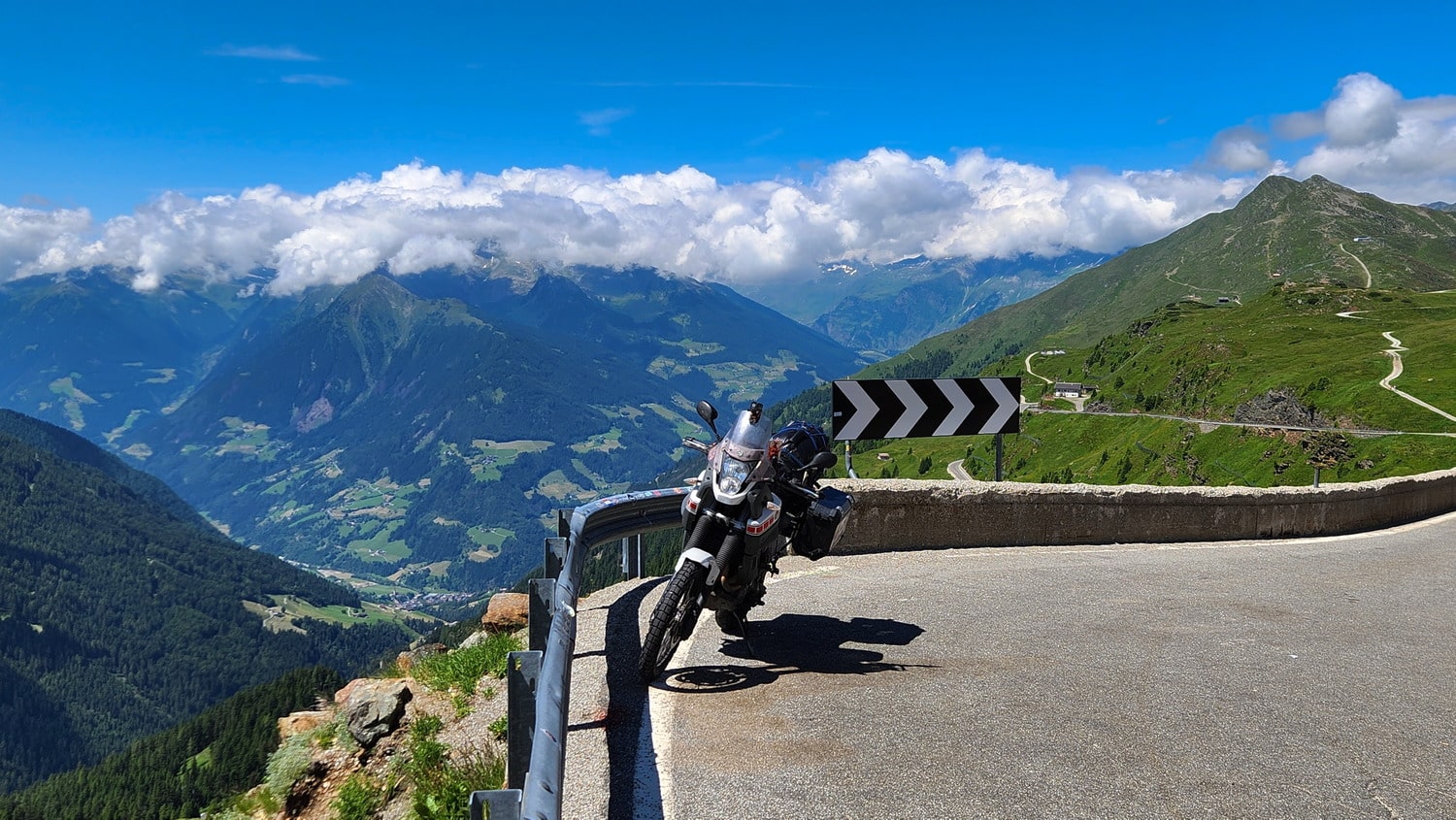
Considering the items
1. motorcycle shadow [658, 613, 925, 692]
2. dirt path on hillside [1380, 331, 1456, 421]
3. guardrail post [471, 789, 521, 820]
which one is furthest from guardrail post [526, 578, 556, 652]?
dirt path on hillside [1380, 331, 1456, 421]

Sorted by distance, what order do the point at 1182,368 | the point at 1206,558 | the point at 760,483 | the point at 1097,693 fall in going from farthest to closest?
the point at 1182,368 < the point at 1206,558 < the point at 760,483 < the point at 1097,693

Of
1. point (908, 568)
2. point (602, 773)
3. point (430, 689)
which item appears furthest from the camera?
point (908, 568)

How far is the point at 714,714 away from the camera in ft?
19.7

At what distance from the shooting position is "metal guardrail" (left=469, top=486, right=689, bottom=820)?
9.90 ft

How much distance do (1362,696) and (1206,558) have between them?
19.1 ft

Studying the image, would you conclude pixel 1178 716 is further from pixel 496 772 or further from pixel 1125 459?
pixel 1125 459

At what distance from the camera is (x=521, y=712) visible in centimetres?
388

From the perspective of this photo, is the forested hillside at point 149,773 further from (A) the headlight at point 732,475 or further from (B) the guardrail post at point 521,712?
(B) the guardrail post at point 521,712

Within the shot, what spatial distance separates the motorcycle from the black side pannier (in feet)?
0.16

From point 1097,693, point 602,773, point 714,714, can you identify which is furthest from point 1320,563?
point 602,773

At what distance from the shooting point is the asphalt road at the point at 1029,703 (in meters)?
4.84

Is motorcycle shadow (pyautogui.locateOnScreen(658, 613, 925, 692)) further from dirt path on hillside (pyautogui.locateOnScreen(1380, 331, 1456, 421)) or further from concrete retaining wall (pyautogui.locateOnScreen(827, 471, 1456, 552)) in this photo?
dirt path on hillside (pyautogui.locateOnScreen(1380, 331, 1456, 421))

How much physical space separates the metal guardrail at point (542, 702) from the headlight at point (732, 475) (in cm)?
121

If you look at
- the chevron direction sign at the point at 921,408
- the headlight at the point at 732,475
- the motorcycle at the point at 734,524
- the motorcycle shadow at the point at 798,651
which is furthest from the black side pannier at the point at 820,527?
the chevron direction sign at the point at 921,408
